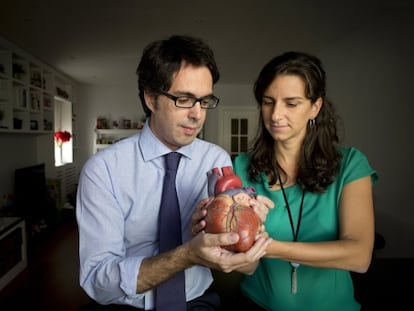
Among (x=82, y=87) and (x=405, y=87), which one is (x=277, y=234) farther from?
(x=82, y=87)

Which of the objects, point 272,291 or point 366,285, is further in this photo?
point 366,285

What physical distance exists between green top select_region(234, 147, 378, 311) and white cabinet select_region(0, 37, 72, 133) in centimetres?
406

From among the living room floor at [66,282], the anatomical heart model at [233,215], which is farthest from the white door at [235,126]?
the anatomical heart model at [233,215]

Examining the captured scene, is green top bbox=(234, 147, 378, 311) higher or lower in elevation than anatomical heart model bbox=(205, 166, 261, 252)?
lower

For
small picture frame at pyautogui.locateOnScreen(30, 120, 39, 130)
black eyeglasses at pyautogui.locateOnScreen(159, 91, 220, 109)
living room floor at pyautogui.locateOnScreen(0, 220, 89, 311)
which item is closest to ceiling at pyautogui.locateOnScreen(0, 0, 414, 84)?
small picture frame at pyautogui.locateOnScreen(30, 120, 39, 130)

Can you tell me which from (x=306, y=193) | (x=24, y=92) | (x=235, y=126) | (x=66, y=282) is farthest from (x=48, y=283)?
(x=235, y=126)

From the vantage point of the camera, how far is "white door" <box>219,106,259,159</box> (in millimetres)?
7875

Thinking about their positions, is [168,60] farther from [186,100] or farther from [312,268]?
[312,268]

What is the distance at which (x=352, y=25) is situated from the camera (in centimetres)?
378

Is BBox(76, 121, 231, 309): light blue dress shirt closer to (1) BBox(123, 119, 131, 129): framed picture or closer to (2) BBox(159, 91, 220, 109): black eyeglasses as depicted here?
(2) BBox(159, 91, 220, 109): black eyeglasses

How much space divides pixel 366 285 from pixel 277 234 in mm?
1155

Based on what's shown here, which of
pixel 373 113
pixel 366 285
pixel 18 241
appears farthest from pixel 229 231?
pixel 18 241

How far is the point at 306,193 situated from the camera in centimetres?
128

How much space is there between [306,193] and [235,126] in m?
6.67
